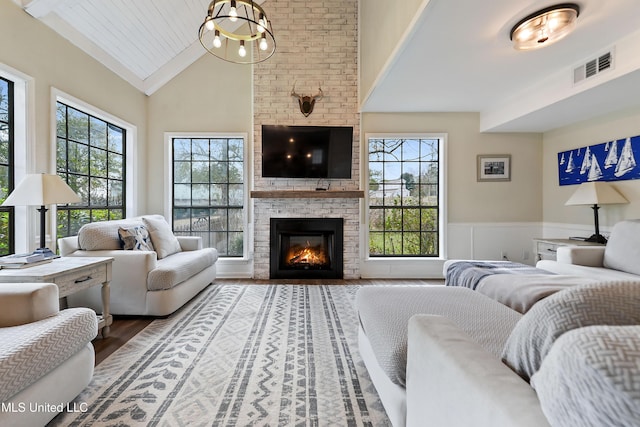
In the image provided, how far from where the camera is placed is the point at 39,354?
4.29ft

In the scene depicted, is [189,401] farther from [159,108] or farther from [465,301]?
[159,108]

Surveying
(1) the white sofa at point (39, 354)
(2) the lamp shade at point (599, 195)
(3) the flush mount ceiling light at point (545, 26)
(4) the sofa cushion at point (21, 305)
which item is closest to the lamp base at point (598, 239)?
(2) the lamp shade at point (599, 195)

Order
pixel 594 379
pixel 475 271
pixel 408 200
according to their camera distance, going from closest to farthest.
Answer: pixel 594 379
pixel 475 271
pixel 408 200

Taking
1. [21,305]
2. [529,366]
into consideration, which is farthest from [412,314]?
[21,305]

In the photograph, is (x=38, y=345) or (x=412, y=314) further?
(x=412, y=314)

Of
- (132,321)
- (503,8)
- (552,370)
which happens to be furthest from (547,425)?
(132,321)

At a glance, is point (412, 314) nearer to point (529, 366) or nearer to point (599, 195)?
point (529, 366)

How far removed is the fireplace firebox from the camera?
4.41 meters

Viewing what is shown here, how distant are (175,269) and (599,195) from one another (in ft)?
14.9

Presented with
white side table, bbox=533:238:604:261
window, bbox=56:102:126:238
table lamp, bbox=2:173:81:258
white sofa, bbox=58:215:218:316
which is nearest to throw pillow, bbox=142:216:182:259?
white sofa, bbox=58:215:218:316

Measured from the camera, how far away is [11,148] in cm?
255

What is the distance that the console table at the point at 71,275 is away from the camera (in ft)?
6.21

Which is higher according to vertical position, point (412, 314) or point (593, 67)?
point (593, 67)

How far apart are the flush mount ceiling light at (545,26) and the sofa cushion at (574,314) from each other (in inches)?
89.9
